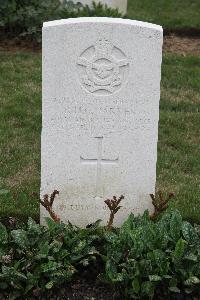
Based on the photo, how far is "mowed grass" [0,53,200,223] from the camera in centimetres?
521

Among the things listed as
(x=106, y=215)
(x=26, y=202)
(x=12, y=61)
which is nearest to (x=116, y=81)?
(x=106, y=215)

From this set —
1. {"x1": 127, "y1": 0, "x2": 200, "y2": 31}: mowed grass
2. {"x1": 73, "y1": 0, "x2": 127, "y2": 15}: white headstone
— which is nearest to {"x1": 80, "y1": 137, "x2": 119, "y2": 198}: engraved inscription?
{"x1": 73, "y1": 0, "x2": 127, "y2": 15}: white headstone

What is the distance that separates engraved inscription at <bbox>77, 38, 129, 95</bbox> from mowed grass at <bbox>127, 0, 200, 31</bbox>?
5.52 m

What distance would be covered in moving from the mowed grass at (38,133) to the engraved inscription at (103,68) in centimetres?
108

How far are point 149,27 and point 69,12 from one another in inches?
185

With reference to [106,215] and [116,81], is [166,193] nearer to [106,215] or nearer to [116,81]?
[106,215]

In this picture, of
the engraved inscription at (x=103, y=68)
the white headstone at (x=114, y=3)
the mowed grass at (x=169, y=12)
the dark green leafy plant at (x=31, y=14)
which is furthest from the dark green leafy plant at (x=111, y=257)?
the mowed grass at (x=169, y=12)

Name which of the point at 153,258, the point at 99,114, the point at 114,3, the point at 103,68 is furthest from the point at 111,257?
the point at 114,3

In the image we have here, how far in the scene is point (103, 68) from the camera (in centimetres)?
430

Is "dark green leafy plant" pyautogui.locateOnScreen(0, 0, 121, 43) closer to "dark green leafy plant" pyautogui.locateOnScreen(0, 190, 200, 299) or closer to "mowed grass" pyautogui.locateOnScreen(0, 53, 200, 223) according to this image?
"mowed grass" pyautogui.locateOnScreen(0, 53, 200, 223)

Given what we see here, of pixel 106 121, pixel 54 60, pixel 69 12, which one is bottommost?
pixel 106 121

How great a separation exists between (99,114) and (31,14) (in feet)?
14.2

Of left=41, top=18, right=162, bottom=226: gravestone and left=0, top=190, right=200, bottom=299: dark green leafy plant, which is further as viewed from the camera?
left=41, top=18, right=162, bottom=226: gravestone

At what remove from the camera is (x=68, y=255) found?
13.9 ft
